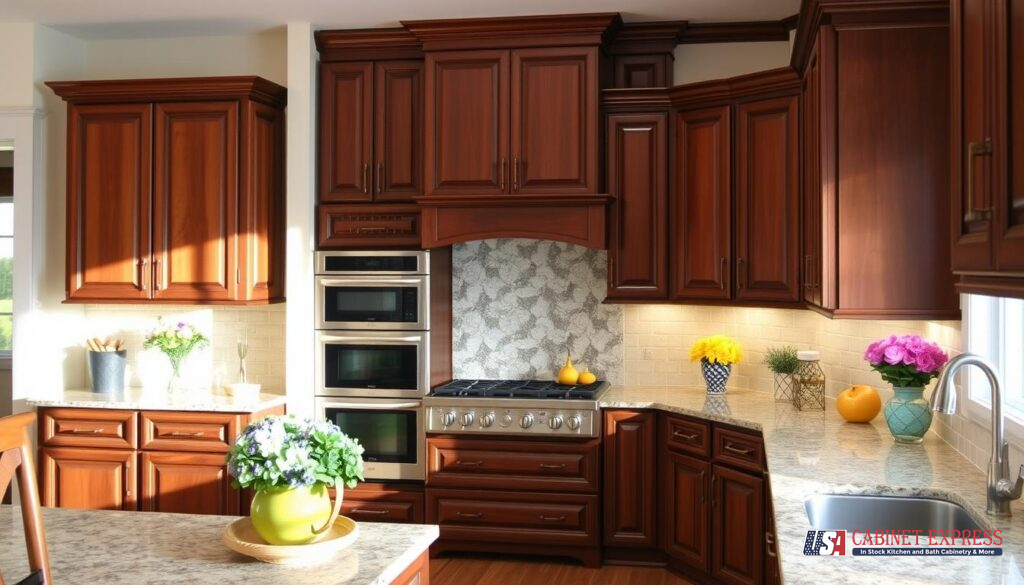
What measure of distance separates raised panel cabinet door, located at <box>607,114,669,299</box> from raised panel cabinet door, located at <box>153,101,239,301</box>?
1.99 meters

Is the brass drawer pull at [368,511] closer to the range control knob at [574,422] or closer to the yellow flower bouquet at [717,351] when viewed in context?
the range control knob at [574,422]

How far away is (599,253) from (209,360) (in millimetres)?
2309

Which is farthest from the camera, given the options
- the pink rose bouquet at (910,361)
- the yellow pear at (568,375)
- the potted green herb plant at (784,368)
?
the yellow pear at (568,375)

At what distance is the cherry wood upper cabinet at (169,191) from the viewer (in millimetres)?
5066

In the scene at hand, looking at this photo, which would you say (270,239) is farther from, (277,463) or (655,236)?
(277,463)

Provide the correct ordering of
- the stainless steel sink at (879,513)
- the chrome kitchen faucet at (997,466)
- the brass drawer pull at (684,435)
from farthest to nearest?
the brass drawer pull at (684,435)
the stainless steel sink at (879,513)
the chrome kitchen faucet at (997,466)

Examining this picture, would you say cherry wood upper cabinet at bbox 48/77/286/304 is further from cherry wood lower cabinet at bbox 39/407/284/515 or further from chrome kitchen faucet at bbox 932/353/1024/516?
chrome kitchen faucet at bbox 932/353/1024/516

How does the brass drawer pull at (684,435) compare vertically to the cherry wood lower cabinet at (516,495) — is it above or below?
above

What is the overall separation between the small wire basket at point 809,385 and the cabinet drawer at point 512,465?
0.99 meters

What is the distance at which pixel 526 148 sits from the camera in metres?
4.93

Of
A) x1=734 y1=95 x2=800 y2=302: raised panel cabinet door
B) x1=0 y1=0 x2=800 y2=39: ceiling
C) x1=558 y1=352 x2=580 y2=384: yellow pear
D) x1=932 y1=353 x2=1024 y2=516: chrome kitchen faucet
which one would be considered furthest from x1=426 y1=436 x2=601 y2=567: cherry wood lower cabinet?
x1=932 y1=353 x2=1024 y2=516: chrome kitchen faucet

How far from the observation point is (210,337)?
554 centimetres

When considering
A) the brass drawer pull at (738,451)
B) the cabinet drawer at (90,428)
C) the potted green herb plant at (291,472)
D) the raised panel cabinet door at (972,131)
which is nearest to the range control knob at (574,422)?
the brass drawer pull at (738,451)

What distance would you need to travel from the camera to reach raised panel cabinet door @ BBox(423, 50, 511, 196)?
495cm
